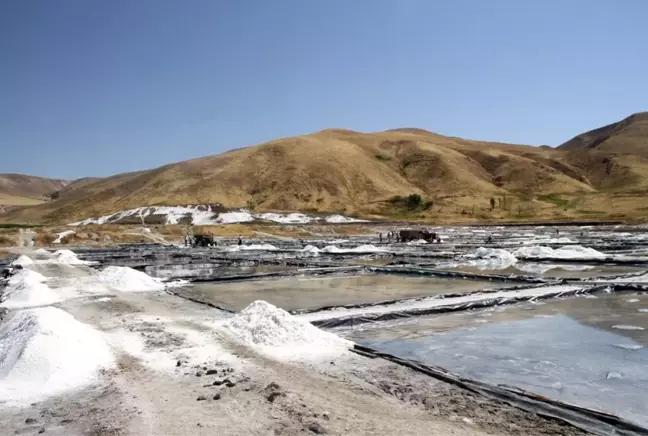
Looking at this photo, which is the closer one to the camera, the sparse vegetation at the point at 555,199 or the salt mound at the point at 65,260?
the salt mound at the point at 65,260

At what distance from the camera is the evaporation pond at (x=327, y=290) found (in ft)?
39.7

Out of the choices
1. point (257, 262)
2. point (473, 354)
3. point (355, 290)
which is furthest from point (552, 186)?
point (473, 354)

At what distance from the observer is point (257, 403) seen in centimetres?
495

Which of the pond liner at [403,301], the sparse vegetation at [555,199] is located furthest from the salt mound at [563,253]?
the sparse vegetation at [555,199]

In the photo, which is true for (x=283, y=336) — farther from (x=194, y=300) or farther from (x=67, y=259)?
(x=67, y=259)

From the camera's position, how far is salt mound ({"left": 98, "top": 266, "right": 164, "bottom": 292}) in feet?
47.2

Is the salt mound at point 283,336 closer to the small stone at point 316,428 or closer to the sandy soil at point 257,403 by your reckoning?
the sandy soil at point 257,403

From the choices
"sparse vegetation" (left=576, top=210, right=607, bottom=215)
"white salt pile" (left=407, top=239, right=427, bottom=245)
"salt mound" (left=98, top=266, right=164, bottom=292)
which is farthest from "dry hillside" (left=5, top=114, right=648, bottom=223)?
"salt mound" (left=98, top=266, right=164, bottom=292)

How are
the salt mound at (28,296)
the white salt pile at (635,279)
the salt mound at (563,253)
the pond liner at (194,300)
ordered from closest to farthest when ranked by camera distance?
the pond liner at (194,300), the salt mound at (28,296), the white salt pile at (635,279), the salt mound at (563,253)

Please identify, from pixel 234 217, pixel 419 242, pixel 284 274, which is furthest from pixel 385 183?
pixel 284 274

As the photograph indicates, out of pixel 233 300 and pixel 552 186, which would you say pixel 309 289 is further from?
pixel 552 186

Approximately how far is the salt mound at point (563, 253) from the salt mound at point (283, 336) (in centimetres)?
1671

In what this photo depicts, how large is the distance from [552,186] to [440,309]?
89684 mm

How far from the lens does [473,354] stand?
6.75 metres
